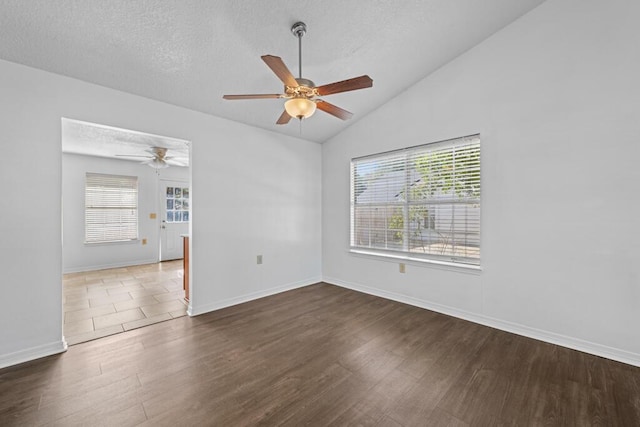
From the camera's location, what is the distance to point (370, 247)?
163 inches

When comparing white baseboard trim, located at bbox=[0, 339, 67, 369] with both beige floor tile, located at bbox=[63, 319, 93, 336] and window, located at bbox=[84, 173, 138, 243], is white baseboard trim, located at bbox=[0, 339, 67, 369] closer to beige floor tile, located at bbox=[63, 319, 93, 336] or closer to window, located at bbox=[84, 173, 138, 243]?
beige floor tile, located at bbox=[63, 319, 93, 336]

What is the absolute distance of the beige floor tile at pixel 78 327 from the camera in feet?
8.96

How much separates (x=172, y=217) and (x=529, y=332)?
7.17 metres

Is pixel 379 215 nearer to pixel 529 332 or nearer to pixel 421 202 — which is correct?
pixel 421 202

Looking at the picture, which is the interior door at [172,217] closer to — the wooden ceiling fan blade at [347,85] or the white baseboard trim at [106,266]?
the white baseboard trim at [106,266]

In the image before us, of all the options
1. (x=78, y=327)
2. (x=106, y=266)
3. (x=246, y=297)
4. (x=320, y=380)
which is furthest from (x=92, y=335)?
(x=106, y=266)

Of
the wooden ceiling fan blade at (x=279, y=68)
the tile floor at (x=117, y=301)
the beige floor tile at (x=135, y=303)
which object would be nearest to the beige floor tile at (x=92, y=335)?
the tile floor at (x=117, y=301)

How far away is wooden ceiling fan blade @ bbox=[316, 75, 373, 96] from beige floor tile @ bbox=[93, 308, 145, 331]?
10.7 ft

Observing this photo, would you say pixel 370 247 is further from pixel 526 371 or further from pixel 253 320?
pixel 526 371

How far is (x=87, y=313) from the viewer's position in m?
3.21

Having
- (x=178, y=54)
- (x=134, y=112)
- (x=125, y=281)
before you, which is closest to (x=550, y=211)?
(x=178, y=54)

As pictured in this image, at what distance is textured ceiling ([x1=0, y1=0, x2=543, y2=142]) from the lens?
1959 millimetres

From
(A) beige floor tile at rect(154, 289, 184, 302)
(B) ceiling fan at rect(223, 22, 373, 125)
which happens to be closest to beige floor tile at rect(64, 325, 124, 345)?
(A) beige floor tile at rect(154, 289, 184, 302)

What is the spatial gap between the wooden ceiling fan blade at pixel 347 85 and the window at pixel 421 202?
1.77 m
